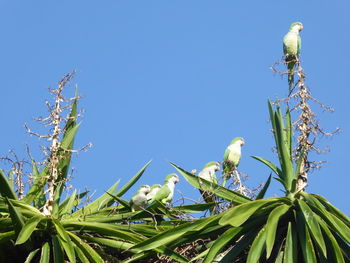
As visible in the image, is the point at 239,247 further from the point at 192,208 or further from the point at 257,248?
the point at 192,208

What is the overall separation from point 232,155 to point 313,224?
2524 millimetres

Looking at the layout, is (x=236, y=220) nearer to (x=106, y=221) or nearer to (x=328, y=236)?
(x=328, y=236)

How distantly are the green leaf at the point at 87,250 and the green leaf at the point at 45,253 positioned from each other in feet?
0.65

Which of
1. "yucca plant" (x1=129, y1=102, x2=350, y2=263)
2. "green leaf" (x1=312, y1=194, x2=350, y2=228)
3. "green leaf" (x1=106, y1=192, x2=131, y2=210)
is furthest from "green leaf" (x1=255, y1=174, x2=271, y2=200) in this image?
"green leaf" (x1=106, y1=192, x2=131, y2=210)

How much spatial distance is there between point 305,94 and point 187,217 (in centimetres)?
138

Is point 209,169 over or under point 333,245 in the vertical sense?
over

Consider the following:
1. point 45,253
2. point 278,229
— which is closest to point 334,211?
point 278,229

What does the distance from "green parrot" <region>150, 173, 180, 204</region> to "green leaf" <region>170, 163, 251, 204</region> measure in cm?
62

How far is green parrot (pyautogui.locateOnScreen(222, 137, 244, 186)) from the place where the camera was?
8.12 meters

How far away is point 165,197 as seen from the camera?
296 inches

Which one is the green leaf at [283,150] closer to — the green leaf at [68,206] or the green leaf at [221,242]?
the green leaf at [221,242]

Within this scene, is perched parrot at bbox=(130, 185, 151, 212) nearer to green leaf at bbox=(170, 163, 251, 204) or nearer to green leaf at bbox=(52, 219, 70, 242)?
green leaf at bbox=(170, 163, 251, 204)

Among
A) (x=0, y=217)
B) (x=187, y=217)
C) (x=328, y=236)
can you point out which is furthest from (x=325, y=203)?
(x=0, y=217)

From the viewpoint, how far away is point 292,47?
782cm
